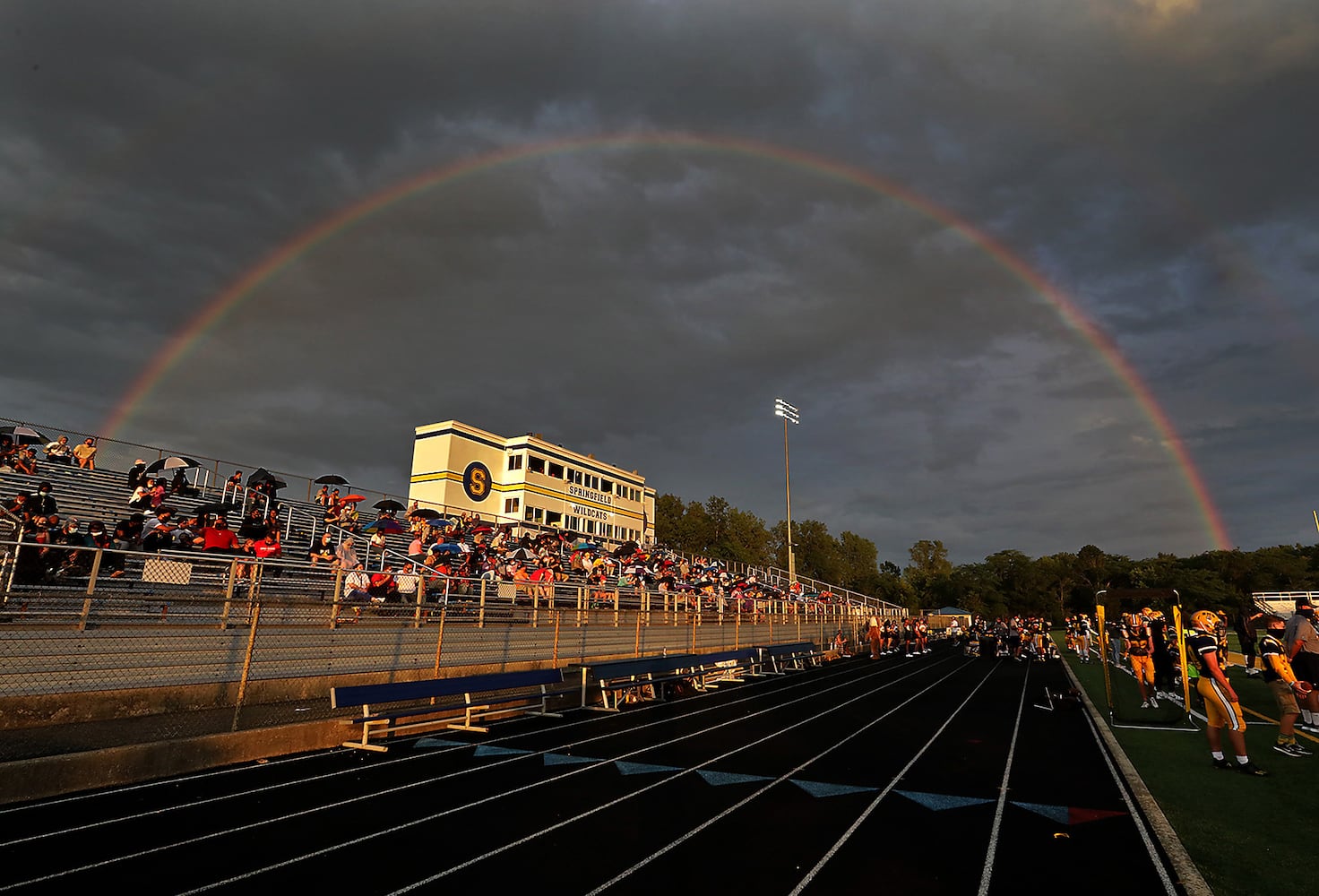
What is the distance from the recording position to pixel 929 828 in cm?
680

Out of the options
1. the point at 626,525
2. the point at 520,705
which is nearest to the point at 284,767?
the point at 520,705

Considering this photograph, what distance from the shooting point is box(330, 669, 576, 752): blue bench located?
1011 cm

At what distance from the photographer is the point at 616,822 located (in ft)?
22.6

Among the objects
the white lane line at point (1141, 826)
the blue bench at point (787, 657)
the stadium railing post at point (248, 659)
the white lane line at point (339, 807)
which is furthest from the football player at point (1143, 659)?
the stadium railing post at point (248, 659)

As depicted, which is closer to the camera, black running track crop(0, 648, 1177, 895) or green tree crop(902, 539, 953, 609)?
black running track crop(0, 648, 1177, 895)

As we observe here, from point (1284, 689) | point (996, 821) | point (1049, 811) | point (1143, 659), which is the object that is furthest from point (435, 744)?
point (1143, 659)

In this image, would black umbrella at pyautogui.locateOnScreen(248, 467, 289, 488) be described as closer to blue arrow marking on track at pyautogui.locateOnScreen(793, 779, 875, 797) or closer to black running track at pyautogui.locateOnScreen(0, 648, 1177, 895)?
black running track at pyautogui.locateOnScreen(0, 648, 1177, 895)

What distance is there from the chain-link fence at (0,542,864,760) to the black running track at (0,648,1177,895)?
77.5 inches

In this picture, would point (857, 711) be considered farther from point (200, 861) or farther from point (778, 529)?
point (778, 529)

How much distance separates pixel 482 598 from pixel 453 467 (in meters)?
34.0

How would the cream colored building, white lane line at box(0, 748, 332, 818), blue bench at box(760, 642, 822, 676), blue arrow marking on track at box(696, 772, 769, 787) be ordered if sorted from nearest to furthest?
1. white lane line at box(0, 748, 332, 818)
2. blue arrow marking on track at box(696, 772, 769, 787)
3. blue bench at box(760, 642, 822, 676)
4. the cream colored building

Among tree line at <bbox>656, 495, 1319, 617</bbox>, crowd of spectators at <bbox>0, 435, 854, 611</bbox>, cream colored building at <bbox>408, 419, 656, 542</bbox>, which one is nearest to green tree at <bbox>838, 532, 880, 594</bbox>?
tree line at <bbox>656, 495, 1319, 617</bbox>

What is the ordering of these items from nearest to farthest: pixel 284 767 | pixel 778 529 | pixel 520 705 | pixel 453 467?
1. pixel 284 767
2. pixel 520 705
3. pixel 453 467
4. pixel 778 529

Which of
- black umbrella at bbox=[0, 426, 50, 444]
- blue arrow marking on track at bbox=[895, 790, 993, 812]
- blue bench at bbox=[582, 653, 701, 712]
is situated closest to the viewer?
blue arrow marking on track at bbox=[895, 790, 993, 812]
